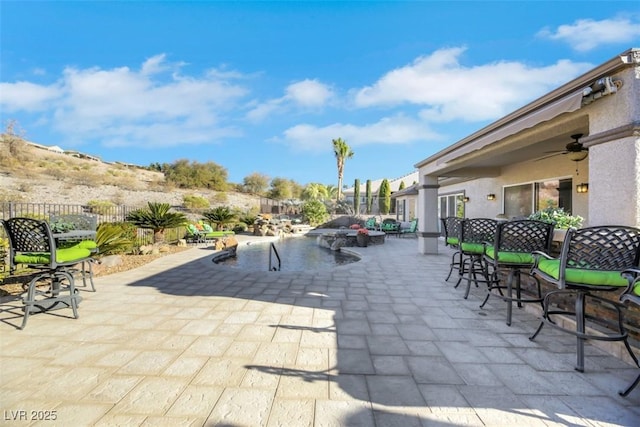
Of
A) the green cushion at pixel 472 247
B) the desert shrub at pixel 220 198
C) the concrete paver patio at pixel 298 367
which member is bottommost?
the concrete paver patio at pixel 298 367

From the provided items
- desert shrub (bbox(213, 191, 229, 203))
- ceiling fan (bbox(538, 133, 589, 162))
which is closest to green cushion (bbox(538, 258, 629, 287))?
ceiling fan (bbox(538, 133, 589, 162))

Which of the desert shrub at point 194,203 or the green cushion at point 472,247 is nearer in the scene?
the green cushion at point 472,247

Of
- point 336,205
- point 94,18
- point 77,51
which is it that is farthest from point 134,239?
point 336,205

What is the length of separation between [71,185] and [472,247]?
81.1ft

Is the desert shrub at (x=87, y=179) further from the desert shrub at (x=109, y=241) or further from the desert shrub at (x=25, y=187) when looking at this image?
the desert shrub at (x=109, y=241)

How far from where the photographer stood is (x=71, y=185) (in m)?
19.6

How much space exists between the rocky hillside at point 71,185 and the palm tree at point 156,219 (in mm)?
9254

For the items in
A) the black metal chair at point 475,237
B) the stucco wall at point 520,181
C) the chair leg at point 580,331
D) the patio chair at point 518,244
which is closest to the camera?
the chair leg at point 580,331

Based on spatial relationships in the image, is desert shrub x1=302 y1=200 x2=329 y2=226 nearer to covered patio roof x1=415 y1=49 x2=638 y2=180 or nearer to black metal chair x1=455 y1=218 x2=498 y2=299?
covered patio roof x1=415 y1=49 x2=638 y2=180

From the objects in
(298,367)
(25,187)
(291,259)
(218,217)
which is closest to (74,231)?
(298,367)

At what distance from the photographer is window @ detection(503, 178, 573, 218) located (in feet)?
24.5

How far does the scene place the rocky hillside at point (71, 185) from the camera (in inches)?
655

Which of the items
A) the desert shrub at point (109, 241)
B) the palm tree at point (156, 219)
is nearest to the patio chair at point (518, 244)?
the desert shrub at point (109, 241)

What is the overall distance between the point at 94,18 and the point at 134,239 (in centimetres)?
599
